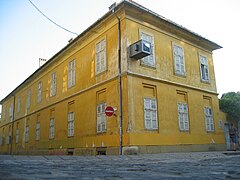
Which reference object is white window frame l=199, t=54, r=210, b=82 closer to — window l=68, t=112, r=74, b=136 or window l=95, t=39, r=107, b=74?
window l=95, t=39, r=107, b=74

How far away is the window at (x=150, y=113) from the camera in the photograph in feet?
41.4

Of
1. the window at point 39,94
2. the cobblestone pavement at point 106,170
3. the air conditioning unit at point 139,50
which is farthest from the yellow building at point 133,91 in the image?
the cobblestone pavement at point 106,170

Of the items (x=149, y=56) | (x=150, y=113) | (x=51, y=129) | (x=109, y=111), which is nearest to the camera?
(x=109, y=111)

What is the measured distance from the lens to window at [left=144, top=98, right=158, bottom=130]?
1262 centimetres

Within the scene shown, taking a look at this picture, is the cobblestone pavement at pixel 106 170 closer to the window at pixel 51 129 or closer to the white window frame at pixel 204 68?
the white window frame at pixel 204 68

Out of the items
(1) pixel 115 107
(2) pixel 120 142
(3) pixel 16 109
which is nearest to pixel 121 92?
(1) pixel 115 107

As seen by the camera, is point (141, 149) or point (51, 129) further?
point (51, 129)

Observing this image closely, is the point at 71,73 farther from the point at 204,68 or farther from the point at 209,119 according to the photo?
the point at 209,119

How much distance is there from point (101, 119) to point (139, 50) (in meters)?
4.22

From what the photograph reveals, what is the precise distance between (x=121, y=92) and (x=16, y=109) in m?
20.8

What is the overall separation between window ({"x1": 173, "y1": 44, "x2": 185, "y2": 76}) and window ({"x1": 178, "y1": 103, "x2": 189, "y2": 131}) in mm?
2013

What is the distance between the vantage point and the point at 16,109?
29453 millimetres

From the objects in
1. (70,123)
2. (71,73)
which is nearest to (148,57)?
(71,73)

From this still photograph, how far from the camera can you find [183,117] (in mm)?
14695
